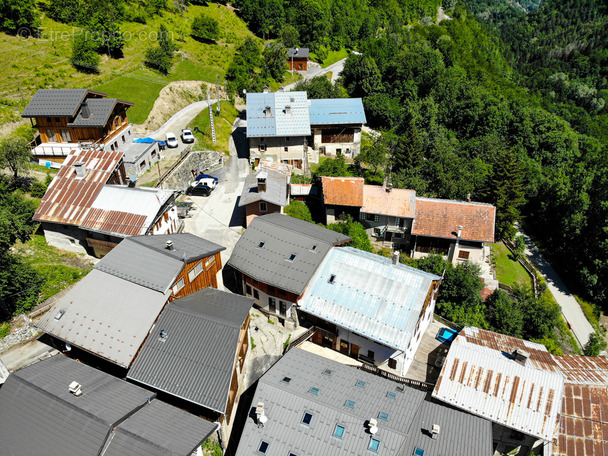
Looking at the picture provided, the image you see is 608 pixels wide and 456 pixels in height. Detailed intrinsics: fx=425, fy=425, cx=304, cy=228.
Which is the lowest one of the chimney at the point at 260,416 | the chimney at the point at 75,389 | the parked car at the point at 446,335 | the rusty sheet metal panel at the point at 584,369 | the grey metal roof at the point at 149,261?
the parked car at the point at 446,335

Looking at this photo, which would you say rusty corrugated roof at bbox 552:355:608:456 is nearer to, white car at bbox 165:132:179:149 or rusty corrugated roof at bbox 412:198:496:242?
rusty corrugated roof at bbox 412:198:496:242

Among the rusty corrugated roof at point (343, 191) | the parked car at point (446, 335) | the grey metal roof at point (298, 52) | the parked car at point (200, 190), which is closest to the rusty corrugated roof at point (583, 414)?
the parked car at point (446, 335)

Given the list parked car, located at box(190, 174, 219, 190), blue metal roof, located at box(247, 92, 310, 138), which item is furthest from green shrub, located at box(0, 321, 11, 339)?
blue metal roof, located at box(247, 92, 310, 138)

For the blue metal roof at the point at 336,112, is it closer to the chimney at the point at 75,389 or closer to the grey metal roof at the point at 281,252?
the grey metal roof at the point at 281,252

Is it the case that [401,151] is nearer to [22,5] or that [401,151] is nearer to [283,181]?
[283,181]

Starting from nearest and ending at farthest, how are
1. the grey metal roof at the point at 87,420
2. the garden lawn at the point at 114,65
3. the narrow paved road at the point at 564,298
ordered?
the grey metal roof at the point at 87,420
the narrow paved road at the point at 564,298
the garden lawn at the point at 114,65

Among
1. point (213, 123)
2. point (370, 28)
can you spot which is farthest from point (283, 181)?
point (370, 28)
